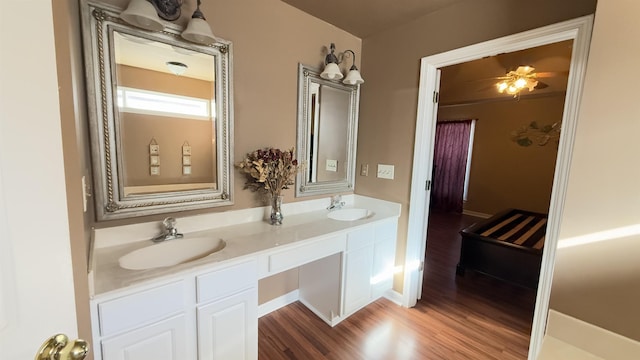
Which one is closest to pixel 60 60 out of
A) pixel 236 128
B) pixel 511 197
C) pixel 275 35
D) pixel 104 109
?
pixel 104 109

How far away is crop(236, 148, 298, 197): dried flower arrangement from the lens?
1.76 metres

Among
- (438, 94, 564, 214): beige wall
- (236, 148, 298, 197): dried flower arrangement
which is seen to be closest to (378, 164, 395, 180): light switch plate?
(236, 148, 298, 197): dried flower arrangement

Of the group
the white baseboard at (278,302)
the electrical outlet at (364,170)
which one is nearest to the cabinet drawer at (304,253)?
the white baseboard at (278,302)

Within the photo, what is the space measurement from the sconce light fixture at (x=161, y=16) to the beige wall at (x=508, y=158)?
17.9 ft

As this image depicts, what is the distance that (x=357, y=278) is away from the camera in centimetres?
205

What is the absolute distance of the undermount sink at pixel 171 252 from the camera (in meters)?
1.37

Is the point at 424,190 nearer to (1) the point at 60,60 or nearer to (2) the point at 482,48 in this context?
(2) the point at 482,48

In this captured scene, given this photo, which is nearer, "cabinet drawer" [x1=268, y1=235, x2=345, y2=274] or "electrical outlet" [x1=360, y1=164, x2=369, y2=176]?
"cabinet drawer" [x1=268, y1=235, x2=345, y2=274]

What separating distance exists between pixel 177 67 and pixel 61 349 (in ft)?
4.88

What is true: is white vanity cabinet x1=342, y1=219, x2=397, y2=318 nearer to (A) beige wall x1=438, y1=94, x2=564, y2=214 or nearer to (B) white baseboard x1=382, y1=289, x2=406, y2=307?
(B) white baseboard x1=382, y1=289, x2=406, y2=307

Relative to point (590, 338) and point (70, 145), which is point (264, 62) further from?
point (590, 338)

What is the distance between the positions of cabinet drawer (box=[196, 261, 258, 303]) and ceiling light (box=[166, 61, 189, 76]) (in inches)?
46.4

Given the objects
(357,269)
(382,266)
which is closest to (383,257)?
(382,266)

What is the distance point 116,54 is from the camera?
52.5 inches
